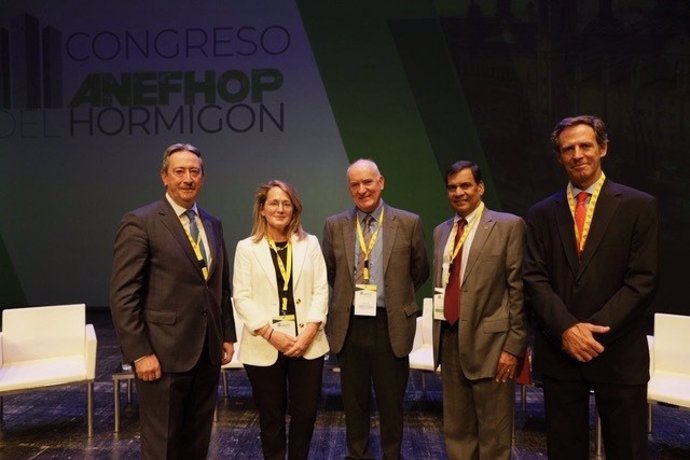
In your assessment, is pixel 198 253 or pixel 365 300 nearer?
pixel 198 253

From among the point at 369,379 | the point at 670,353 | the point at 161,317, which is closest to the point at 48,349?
the point at 161,317

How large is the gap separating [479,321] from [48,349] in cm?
322

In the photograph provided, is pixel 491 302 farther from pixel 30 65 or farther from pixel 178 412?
pixel 30 65

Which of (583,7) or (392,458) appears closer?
(392,458)

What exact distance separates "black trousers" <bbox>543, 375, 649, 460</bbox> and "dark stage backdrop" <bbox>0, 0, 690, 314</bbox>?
5232mm

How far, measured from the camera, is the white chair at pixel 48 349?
359 cm

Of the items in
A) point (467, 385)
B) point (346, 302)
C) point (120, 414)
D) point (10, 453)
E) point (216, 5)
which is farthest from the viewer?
point (216, 5)

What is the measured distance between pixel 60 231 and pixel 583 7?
818 centimetres

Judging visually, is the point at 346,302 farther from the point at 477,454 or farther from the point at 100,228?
the point at 100,228

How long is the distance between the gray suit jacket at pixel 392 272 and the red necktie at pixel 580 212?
87cm

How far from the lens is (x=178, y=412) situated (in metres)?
2.46

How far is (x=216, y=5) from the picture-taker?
7535mm

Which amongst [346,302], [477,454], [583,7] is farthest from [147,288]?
[583,7]

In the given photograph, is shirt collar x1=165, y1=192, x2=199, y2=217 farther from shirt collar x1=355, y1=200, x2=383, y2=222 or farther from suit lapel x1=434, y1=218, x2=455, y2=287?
suit lapel x1=434, y1=218, x2=455, y2=287
